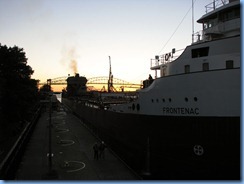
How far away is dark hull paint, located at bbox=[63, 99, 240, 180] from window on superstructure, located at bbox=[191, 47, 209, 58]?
3445 mm

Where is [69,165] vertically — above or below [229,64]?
below

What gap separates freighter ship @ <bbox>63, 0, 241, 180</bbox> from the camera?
411 inches

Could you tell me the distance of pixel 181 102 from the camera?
12016mm

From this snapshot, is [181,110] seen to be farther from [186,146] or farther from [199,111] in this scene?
[186,146]

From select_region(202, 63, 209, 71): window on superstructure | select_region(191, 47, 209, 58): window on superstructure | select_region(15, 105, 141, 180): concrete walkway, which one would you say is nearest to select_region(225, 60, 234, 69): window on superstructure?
select_region(202, 63, 209, 71): window on superstructure

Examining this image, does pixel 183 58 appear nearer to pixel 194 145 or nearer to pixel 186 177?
pixel 194 145

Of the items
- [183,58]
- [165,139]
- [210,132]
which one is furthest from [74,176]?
[183,58]

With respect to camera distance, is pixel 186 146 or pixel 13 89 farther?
pixel 13 89

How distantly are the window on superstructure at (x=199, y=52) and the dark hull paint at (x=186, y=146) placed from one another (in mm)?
3445

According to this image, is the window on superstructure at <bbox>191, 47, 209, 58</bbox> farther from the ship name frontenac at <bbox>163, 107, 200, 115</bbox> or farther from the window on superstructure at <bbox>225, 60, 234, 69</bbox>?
the ship name frontenac at <bbox>163, 107, 200, 115</bbox>

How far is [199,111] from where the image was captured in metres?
11.2

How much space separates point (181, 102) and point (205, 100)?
132 cm

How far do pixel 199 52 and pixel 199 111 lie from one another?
3.31 m

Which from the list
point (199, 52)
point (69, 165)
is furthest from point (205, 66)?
point (69, 165)
